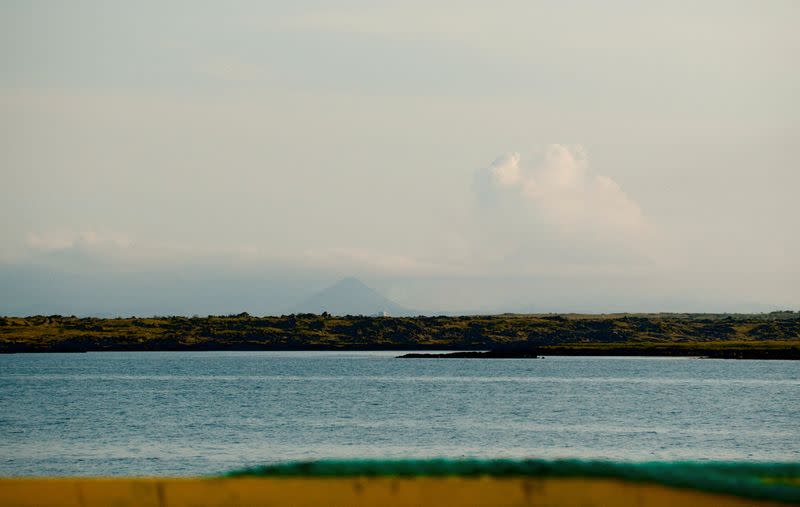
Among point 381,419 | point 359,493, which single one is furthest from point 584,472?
point 381,419

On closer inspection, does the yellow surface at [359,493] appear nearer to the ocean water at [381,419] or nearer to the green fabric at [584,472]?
the green fabric at [584,472]

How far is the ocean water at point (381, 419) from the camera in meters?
57.9

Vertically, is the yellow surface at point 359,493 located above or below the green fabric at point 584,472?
below

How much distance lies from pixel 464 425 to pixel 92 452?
27.3 m

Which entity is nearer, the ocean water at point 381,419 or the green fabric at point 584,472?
the green fabric at point 584,472

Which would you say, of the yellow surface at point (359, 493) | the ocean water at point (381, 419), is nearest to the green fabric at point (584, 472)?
the yellow surface at point (359, 493)

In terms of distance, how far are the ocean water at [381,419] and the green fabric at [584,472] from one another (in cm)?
4079

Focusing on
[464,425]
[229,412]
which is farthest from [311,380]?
[464,425]

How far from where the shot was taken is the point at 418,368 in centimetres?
17875

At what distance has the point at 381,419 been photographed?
79.8 meters

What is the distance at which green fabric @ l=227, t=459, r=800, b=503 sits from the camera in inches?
380

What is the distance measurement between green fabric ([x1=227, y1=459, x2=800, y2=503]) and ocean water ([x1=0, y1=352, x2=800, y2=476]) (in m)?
40.8

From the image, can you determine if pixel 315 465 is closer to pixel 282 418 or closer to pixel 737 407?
pixel 282 418

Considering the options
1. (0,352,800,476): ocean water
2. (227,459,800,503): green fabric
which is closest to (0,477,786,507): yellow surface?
(227,459,800,503): green fabric
